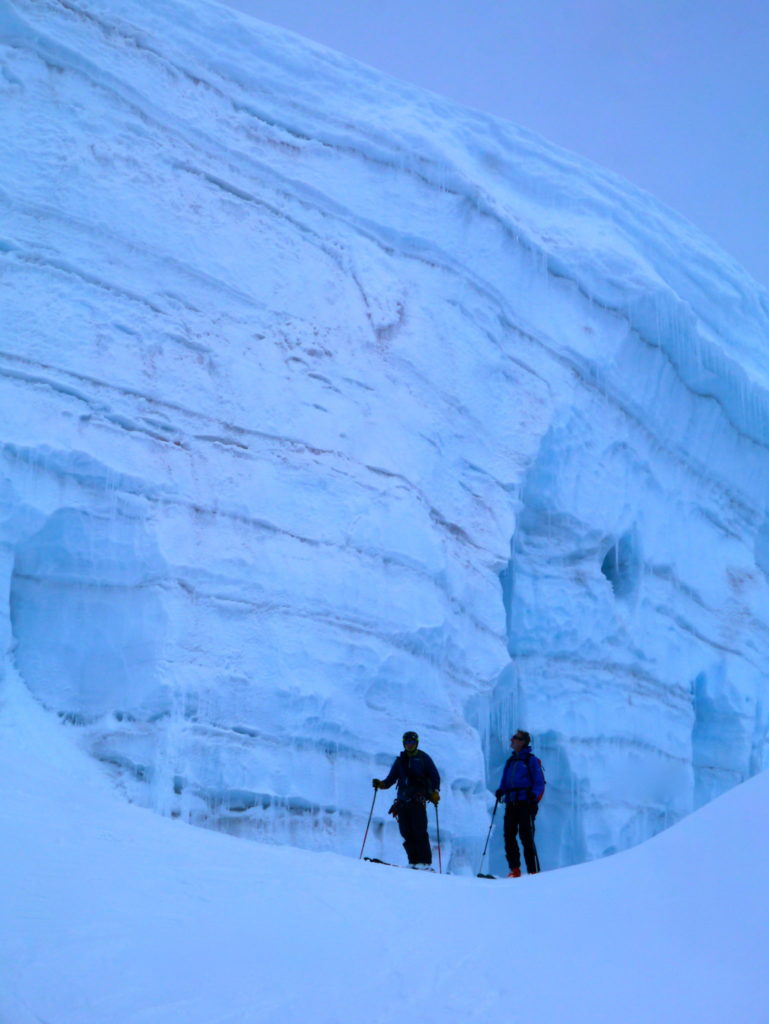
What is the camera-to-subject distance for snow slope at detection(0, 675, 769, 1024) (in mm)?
3479

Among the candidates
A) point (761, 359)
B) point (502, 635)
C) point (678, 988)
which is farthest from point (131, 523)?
point (761, 359)

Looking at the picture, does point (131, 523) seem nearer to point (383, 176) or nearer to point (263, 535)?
point (263, 535)

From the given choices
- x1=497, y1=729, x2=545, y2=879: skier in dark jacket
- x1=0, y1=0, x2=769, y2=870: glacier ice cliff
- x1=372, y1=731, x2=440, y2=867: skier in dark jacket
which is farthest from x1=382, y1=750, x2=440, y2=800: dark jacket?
x1=0, y1=0, x2=769, y2=870: glacier ice cliff

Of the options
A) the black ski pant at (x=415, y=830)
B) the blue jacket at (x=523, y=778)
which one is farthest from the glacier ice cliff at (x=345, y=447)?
the blue jacket at (x=523, y=778)

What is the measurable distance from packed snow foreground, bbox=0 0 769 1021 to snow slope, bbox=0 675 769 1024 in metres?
0.13

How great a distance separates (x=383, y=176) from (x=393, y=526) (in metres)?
3.91

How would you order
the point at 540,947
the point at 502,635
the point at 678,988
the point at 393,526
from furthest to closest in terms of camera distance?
the point at 502,635
the point at 393,526
the point at 540,947
the point at 678,988

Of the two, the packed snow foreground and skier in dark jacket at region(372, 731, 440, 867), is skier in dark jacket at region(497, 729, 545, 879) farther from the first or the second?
the packed snow foreground

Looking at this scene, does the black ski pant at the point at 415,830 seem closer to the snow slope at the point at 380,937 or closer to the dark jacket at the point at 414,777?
the dark jacket at the point at 414,777

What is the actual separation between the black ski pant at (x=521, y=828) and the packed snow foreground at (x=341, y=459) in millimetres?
1224

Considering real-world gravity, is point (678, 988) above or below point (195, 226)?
below

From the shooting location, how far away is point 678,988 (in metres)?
3.38

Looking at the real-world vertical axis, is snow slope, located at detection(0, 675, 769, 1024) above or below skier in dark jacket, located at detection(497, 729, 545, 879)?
below

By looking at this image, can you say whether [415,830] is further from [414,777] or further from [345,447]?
[345,447]
